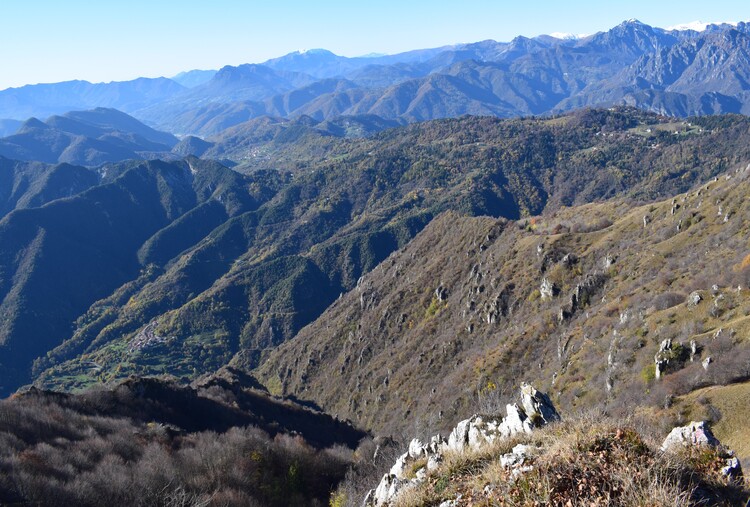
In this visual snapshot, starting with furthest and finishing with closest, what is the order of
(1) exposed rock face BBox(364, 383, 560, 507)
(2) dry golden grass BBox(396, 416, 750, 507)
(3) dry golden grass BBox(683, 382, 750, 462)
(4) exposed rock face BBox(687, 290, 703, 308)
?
(4) exposed rock face BBox(687, 290, 703, 308) → (3) dry golden grass BBox(683, 382, 750, 462) → (1) exposed rock face BBox(364, 383, 560, 507) → (2) dry golden grass BBox(396, 416, 750, 507)

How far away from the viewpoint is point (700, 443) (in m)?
13.0

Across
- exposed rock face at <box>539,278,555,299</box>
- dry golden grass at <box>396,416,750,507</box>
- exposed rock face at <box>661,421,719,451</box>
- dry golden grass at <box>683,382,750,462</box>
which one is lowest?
exposed rock face at <box>539,278,555,299</box>

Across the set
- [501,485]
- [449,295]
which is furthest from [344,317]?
[501,485]

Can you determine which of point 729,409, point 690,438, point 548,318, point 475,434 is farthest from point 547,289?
point 690,438

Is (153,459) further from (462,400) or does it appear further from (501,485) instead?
(462,400)

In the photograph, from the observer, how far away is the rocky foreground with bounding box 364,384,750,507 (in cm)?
1026

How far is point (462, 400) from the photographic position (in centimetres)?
7844

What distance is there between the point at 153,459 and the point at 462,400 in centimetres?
4907

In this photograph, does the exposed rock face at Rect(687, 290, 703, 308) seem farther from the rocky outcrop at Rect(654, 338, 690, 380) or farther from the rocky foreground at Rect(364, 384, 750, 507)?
the rocky foreground at Rect(364, 384, 750, 507)

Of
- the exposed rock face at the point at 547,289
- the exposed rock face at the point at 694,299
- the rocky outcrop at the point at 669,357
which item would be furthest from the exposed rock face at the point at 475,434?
the exposed rock face at the point at 547,289

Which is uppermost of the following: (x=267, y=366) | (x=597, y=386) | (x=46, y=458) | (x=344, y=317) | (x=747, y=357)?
(x=747, y=357)

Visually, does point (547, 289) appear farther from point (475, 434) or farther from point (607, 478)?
point (607, 478)

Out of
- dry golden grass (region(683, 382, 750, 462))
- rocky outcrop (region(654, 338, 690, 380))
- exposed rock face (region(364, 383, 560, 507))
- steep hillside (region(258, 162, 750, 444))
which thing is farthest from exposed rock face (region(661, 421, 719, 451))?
rocky outcrop (region(654, 338, 690, 380))

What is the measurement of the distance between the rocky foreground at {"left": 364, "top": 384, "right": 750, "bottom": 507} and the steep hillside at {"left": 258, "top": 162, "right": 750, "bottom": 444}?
74.7 feet
